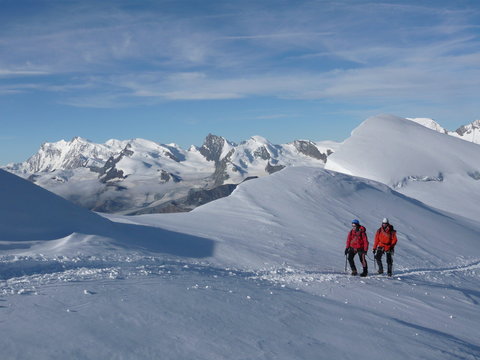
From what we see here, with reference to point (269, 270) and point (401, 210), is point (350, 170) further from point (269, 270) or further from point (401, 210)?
point (269, 270)

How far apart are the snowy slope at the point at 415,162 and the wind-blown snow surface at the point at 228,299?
38.1m

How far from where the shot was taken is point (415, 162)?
221ft

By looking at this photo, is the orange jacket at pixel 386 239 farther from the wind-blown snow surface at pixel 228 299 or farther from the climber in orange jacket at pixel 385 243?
the wind-blown snow surface at pixel 228 299

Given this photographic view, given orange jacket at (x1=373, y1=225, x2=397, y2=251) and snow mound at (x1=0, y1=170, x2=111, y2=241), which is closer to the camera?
orange jacket at (x1=373, y1=225, x2=397, y2=251)

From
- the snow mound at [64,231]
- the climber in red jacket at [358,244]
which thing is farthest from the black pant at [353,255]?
the snow mound at [64,231]

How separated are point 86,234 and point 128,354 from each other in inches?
386

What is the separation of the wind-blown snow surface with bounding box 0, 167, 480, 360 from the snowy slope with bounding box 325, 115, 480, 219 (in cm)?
3814

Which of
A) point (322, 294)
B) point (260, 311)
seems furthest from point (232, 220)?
point (260, 311)

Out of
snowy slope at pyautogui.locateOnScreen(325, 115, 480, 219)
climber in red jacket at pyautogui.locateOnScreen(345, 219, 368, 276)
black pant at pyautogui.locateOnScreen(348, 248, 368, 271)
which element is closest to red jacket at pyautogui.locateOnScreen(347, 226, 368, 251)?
climber in red jacket at pyautogui.locateOnScreen(345, 219, 368, 276)

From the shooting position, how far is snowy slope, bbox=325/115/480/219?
192ft

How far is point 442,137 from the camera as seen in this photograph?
251ft

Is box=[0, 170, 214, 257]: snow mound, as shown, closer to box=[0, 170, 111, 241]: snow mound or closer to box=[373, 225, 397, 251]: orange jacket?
box=[0, 170, 111, 241]: snow mound

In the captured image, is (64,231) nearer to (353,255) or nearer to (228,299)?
(228,299)

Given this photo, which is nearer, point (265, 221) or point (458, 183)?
point (265, 221)
